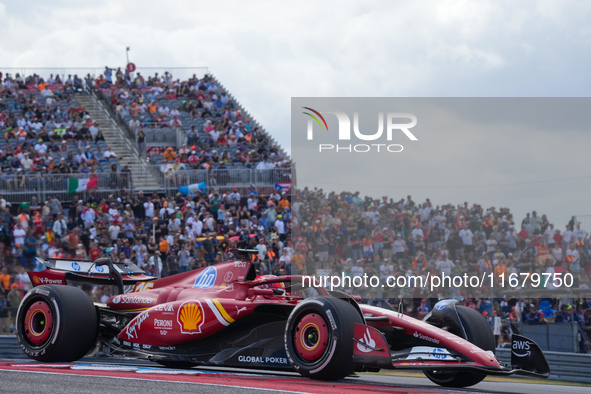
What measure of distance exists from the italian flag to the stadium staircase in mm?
1290

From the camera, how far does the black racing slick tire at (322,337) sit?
316 inches

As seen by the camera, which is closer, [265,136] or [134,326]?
[134,326]

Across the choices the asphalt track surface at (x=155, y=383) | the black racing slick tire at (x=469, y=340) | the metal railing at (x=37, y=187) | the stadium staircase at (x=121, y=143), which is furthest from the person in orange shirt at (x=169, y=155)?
the black racing slick tire at (x=469, y=340)

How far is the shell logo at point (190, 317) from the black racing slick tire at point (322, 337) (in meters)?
1.23

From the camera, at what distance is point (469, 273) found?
16.7 metres

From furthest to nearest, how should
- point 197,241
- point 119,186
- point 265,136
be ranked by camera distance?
point 265,136
point 119,186
point 197,241

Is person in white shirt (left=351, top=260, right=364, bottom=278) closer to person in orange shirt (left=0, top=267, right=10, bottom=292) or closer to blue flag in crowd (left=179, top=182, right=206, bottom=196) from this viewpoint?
person in orange shirt (left=0, top=267, right=10, bottom=292)

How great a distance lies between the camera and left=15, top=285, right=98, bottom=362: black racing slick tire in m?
9.83

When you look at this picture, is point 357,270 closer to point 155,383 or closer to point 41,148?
point 155,383

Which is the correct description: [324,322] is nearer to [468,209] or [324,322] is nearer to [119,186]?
[468,209]

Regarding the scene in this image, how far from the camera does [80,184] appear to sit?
76.5 ft

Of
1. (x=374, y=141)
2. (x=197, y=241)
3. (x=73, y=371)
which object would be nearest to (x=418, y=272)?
(x=374, y=141)

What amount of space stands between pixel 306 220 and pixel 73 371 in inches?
434

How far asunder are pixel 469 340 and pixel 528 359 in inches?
43.4
